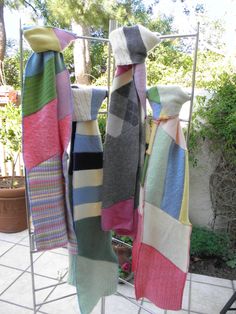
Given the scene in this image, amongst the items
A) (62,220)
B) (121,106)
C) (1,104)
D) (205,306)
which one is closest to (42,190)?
(62,220)

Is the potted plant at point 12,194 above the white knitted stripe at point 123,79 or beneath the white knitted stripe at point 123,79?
beneath

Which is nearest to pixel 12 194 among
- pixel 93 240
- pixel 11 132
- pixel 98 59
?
pixel 11 132

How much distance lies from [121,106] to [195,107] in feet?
4.43

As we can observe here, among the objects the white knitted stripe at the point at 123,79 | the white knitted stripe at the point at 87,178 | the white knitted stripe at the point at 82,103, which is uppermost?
the white knitted stripe at the point at 123,79

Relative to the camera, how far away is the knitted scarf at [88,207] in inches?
39.6

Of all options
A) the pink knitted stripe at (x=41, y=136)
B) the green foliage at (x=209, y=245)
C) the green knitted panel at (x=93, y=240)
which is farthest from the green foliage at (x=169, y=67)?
the pink knitted stripe at (x=41, y=136)

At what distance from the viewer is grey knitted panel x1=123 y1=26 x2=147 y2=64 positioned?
90 cm

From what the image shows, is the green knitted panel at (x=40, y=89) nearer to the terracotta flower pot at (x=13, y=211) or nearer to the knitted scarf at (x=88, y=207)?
the knitted scarf at (x=88, y=207)

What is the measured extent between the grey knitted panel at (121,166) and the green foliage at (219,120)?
3.88ft

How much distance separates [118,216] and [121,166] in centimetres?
20

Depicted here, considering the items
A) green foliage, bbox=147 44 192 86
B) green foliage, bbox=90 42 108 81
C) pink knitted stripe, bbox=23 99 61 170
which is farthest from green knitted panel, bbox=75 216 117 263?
green foliage, bbox=90 42 108 81

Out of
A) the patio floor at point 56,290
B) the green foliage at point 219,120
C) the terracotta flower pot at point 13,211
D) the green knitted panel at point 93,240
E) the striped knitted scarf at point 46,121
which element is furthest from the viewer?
the terracotta flower pot at point 13,211

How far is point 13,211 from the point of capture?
246cm

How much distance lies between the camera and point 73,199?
1.06 meters
